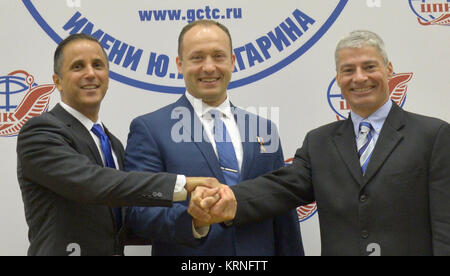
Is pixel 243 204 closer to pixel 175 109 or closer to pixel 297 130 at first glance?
pixel 175 109

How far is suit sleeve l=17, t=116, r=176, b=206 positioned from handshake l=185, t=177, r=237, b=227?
0.12 m

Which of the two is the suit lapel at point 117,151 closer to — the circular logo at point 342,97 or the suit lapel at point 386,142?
the suit lapel at point 386,142

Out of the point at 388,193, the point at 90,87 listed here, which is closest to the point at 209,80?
the point at 90,87

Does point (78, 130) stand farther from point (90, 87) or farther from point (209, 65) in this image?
point (209, 65)

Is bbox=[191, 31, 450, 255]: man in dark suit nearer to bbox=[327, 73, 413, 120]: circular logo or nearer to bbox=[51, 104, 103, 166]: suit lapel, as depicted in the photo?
bbox=[51, 104, 103, 166]: suit lapel

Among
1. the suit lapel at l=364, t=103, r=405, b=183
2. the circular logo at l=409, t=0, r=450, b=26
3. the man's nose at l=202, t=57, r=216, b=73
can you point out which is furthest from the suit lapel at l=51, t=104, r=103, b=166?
the circular logo at l=409, t=0, r=450, b=26

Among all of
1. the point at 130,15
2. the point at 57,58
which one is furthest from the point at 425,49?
the point at 57,58

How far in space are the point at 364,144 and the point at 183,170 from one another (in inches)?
32.8

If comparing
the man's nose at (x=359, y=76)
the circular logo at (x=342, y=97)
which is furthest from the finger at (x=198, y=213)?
the circular logo at (x=342, y=97)

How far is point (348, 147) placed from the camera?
2.36m

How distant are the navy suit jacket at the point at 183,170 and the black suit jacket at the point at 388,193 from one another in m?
0.12

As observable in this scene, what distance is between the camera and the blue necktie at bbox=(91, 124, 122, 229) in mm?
2441

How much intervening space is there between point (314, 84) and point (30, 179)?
70.0 inches

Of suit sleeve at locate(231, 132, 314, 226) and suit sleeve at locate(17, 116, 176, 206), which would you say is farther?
suit sleeve at locate(231, 132, 314, 226)
